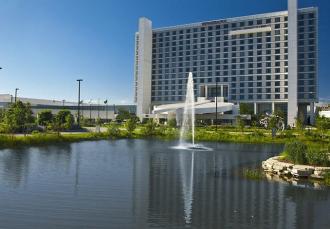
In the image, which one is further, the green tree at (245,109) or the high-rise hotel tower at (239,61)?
the high-rise hotel tower at (239,61)

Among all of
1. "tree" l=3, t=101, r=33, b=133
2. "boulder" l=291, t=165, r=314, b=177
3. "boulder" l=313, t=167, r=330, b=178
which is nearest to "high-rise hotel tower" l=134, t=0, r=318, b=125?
"tree" l=3, t=101, r=33, b=133

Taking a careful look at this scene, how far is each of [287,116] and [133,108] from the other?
259 feet

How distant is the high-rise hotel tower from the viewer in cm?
12394

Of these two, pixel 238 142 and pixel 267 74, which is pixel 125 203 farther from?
pixel 267 74

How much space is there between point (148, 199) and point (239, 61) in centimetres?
12659

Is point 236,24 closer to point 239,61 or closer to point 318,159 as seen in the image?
point 239,61

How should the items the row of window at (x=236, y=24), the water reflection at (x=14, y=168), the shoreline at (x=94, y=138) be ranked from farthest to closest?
the row of window at (x=236, y=24)
the shoreline at (x=94, y=138)
the water reflection at (x=14, y=168)

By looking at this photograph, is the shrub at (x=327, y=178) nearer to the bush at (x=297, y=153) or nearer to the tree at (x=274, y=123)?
the bush at (x=297, y=153)

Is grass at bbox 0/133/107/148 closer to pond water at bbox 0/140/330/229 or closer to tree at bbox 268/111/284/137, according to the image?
pond water at bbox 0/140/330/229

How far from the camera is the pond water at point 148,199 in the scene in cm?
1191

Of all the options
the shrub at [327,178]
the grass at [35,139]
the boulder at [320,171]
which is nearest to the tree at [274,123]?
the grass at [35,139]

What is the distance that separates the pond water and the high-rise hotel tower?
357 feet

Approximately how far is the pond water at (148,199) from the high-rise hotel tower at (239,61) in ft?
357

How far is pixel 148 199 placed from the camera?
49.6 feet
